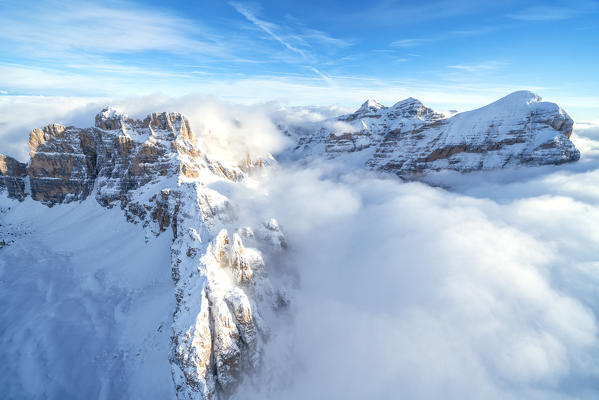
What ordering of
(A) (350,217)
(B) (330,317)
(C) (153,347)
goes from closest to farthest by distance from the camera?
(C) (153,347) < (B) (330,317) < (A) (350,217)

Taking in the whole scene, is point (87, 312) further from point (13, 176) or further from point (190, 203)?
point (13, 176)

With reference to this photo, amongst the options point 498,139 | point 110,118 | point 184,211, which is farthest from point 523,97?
point 110,118

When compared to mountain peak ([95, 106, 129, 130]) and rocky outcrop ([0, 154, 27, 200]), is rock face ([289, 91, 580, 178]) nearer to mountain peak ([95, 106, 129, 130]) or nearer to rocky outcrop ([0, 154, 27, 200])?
mountain peak ([95, 106, 129, 130])

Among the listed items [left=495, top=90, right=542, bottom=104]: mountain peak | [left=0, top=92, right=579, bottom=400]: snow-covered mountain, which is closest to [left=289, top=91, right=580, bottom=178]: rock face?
[left=495, top=90, right=542, bottom=104]: mountain peak

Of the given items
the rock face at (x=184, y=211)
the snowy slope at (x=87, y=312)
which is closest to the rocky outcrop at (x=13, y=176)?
the rock face at (x=184, y=211)

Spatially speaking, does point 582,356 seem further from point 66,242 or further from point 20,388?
point 66,242

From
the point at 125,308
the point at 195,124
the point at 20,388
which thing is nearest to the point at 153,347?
the point at 125,308
